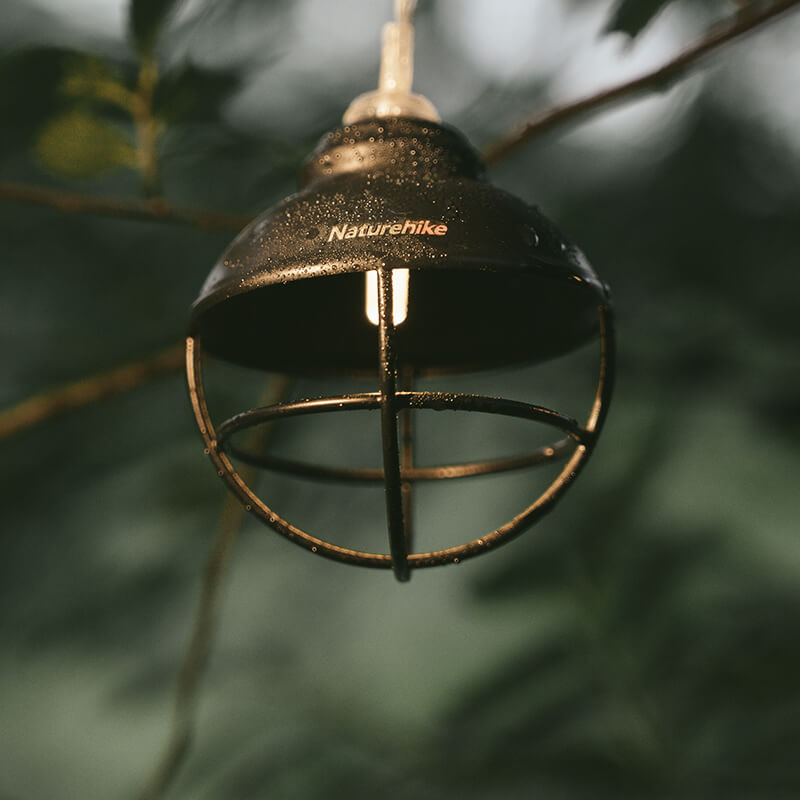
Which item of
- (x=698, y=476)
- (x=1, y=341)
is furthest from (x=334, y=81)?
(x=698, y=476)

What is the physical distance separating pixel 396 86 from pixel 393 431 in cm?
33

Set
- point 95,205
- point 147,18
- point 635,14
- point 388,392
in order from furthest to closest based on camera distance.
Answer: point 95,205
point 147,18
point 635,14
point 388,392

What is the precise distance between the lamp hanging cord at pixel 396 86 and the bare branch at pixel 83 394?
0.48 meters

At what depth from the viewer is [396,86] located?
0.60 metres

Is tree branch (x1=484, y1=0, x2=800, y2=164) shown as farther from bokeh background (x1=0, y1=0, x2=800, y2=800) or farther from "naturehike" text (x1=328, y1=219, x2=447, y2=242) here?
bokeh background (x1=0, y1=0, x2=800, y2=800)

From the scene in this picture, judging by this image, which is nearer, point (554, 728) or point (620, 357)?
point (554, 728)

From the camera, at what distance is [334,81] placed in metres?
2.45

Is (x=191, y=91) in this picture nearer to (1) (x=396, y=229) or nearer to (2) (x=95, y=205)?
(2) (x=95, y=205)

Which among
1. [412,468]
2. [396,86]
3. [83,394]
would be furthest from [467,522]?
[396,86]

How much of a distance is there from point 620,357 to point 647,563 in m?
0.58

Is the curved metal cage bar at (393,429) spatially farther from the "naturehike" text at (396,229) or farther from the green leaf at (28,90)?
the green leaf at (28,90)

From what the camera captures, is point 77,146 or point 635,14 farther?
point 77,146

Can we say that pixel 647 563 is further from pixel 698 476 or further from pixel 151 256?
pixel 151 256

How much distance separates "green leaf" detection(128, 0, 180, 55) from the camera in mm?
642
